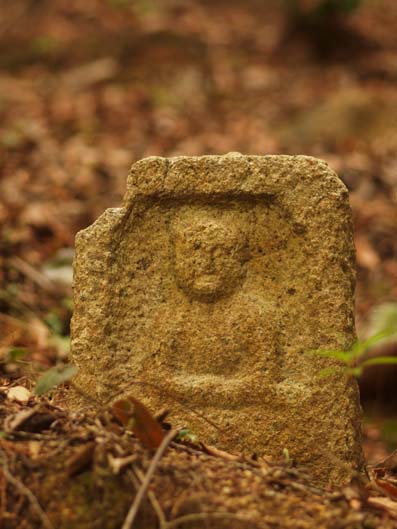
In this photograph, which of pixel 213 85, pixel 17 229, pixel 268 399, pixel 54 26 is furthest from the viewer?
pixel 54 26

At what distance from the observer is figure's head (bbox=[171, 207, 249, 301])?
8.30ft

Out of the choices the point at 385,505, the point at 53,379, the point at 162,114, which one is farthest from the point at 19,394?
the point at 162,114

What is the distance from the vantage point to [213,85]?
8.09m

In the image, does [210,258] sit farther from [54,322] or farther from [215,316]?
[54,322]

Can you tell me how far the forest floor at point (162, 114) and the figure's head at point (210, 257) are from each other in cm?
61

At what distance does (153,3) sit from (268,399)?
883cm

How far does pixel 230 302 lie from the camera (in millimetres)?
2555

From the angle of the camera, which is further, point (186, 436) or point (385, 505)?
point (186, 436)

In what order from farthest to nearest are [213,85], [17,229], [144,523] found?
[213,85] < [17,229] < [144,523]

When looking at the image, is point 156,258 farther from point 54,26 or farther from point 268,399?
point 54,26

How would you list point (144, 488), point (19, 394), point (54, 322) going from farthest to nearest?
1. point (54, 322)
2. point (19, 394)
3. point (144, 488)

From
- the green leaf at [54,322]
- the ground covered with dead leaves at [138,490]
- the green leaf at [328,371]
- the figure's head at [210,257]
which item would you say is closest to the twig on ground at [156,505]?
the ground covered with dead leaves at [138,490]

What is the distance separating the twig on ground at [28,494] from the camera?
1.91 metres

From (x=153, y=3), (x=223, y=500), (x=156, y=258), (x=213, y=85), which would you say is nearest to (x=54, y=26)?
(x=153, y=3)
